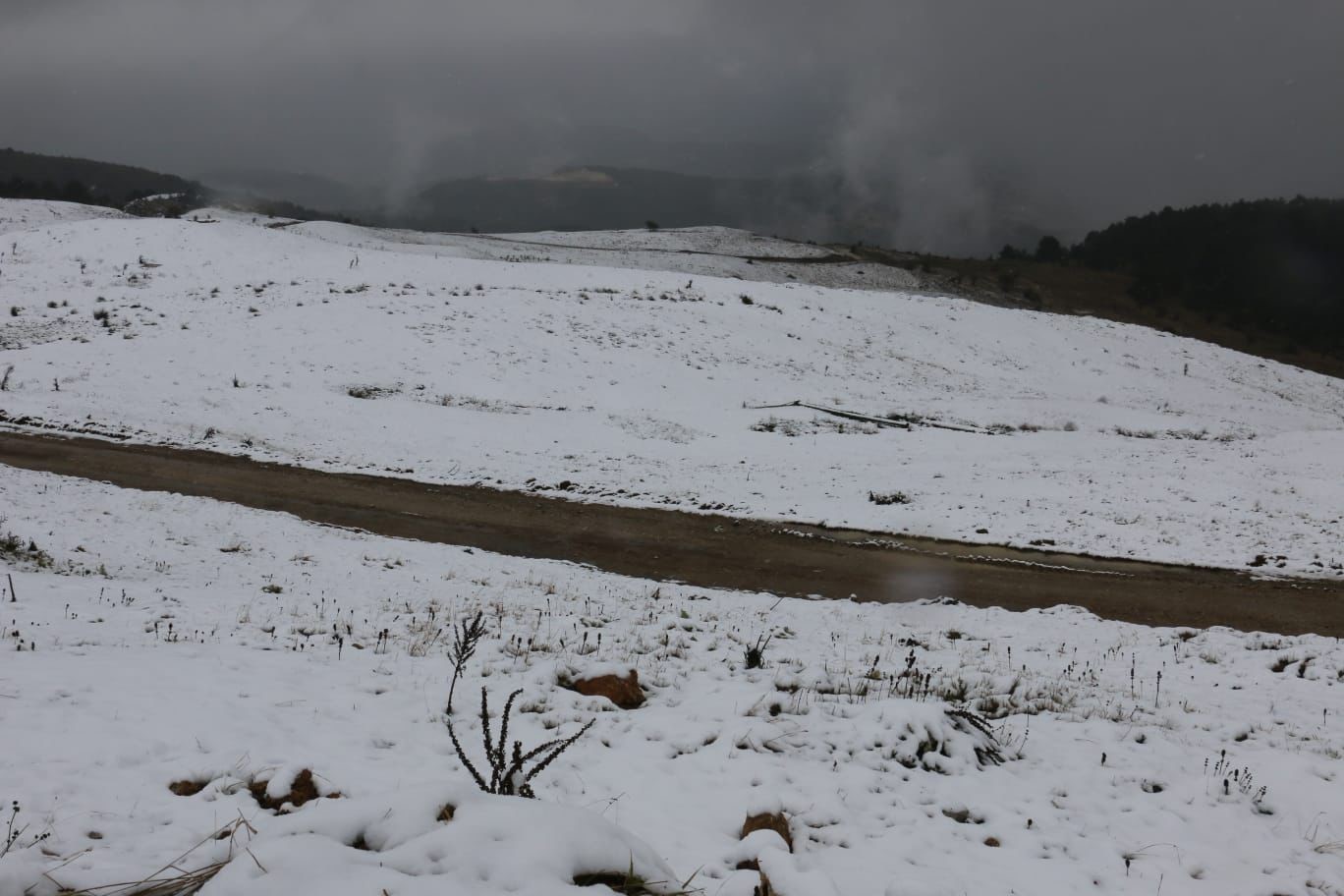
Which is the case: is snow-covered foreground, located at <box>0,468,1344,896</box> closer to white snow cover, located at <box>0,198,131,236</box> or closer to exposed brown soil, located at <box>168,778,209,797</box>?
exposed brown soil, located at <box>168,778,209,797</box>

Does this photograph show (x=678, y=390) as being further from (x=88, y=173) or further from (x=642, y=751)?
(x=88, y=173)

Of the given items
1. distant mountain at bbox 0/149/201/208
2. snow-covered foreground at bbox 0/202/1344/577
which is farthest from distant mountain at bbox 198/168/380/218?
snow-covered foreground at bbox 0/202/1344/577

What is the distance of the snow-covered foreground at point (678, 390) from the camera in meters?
18.7

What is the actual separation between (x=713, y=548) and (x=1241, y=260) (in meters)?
97.6

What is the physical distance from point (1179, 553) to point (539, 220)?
164m

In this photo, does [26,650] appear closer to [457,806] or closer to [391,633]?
[391,633]

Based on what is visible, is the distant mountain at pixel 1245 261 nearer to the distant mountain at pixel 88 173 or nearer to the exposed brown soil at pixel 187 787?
the exposed brown soil at pixel 187 787

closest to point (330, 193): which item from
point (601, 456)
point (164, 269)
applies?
point (164, 269)

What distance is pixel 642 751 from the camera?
A: 5703 millimetres

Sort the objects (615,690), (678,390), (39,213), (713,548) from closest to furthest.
→ (615,690), (713,548), (678,390), (39,213)

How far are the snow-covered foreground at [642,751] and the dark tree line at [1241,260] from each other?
2686 inches

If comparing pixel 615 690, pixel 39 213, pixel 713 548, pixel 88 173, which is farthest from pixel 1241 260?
pixel 88 173

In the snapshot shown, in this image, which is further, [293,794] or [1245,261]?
[1245,261]

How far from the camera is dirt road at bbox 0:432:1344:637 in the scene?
1302 centimetres
